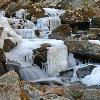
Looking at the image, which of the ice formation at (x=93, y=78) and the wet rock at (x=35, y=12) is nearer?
the ice formation at (x=93, y=78)

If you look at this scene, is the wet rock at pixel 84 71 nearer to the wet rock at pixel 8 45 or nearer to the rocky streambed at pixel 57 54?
the rocky streambed at pixel 57 54

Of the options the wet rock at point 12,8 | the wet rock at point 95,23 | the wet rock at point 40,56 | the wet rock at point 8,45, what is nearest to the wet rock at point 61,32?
the wet rock at point 95,23

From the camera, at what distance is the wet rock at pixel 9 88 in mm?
5594

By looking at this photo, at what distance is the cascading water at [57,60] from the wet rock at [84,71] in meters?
0.97

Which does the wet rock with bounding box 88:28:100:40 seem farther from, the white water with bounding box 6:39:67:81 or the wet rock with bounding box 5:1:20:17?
the wet rock with bounding box 5:1:20:17

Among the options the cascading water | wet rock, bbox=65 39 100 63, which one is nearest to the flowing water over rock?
the cascading water

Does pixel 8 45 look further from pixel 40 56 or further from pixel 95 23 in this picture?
pixel 95 23

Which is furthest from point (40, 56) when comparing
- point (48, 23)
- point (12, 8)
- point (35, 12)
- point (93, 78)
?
point (12, 8)

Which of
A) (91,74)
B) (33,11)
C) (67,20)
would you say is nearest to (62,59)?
(91,74)

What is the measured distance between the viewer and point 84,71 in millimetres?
15484

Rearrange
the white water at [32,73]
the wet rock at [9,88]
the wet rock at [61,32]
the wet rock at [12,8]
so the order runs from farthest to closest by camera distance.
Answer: the wet rock at [12,8], the wet rock at [61,32], the white water at [32,73], the wet rock at [9,88]

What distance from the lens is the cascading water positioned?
632 inches

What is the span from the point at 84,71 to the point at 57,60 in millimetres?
1603

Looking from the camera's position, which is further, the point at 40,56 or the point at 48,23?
the point at 48,23
